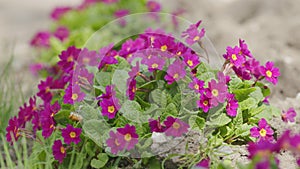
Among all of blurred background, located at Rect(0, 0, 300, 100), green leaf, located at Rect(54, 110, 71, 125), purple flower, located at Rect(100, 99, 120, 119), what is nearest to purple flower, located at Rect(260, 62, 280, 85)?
purple flower, located at Rect(100, 99, 120, 119)

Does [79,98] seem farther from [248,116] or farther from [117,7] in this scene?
[117,7]

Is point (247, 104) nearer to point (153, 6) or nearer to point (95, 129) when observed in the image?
point (95, 129)

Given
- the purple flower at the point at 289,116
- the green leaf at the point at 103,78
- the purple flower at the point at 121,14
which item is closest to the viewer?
the green leaf at the point at 103,78

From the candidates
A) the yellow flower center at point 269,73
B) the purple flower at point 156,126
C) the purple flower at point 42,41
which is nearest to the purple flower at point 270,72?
the yellow flower center at point 269,73

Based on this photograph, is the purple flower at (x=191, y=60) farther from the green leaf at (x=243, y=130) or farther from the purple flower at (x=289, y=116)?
the purple flower at (x=289, y=116)

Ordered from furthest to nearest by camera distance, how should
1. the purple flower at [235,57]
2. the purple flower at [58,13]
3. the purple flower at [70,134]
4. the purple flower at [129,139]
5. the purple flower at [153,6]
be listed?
the purple flower at [58,13] → the purple flower at [153,6] → the purple flower at [235,57] → the purple flower at [70,134] → the purple flower at [129,139]

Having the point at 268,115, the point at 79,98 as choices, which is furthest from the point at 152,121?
the point at 268,115
